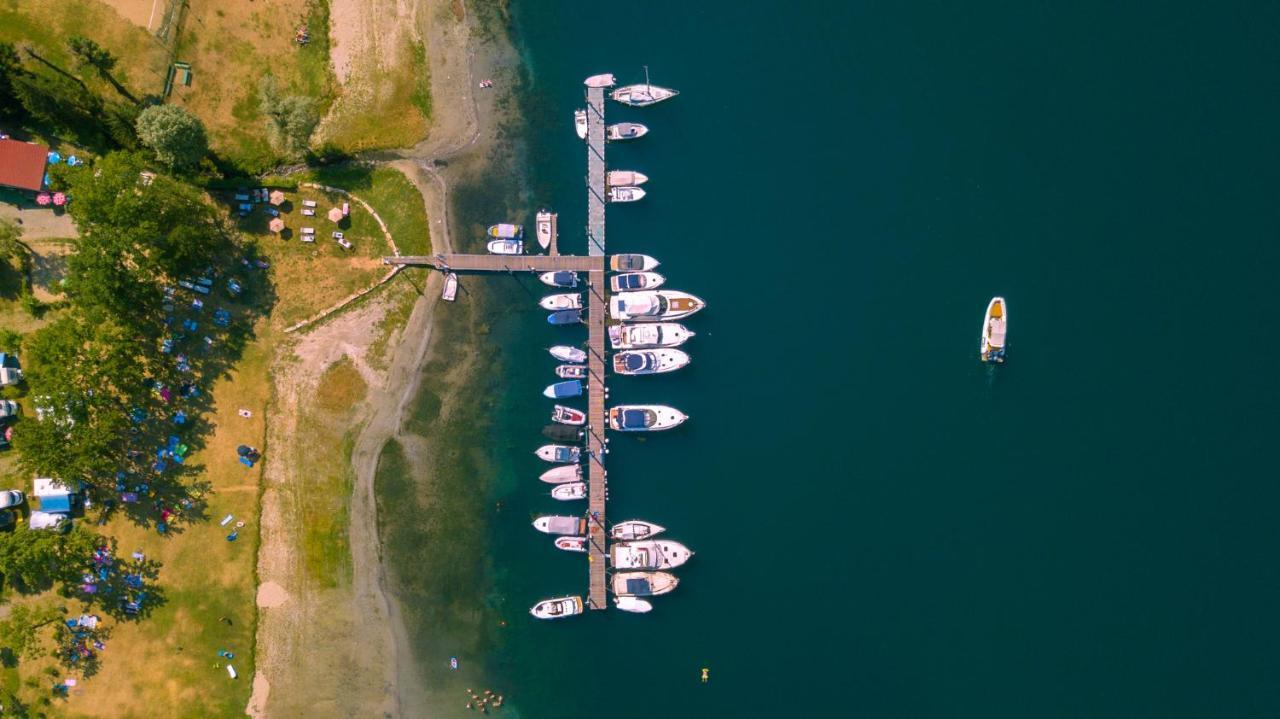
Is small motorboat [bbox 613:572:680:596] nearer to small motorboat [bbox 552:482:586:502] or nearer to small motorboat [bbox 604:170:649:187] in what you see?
small motorboat [bbox 552:482:586:502]

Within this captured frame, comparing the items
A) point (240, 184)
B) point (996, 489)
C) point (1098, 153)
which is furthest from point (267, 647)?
point (1098, 153)

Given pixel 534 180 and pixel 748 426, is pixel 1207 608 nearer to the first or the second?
pixel 748 426

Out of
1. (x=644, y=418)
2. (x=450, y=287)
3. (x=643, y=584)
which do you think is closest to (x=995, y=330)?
(x=644, y=418)

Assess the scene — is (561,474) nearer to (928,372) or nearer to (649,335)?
(649,335)

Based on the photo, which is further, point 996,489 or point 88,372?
point 996,489

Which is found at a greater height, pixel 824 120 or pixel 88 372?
pixel 824 120
